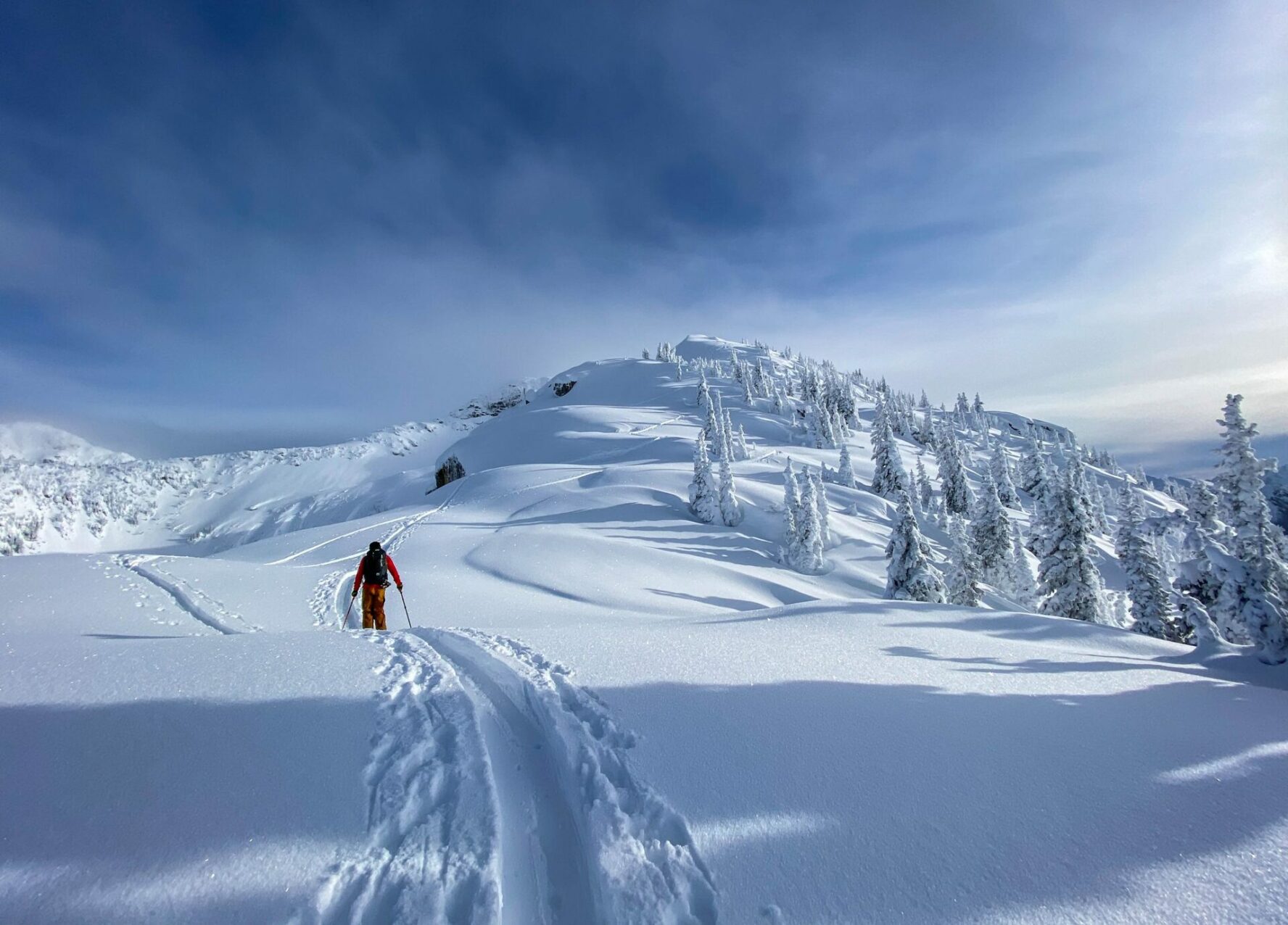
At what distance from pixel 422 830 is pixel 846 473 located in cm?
6863

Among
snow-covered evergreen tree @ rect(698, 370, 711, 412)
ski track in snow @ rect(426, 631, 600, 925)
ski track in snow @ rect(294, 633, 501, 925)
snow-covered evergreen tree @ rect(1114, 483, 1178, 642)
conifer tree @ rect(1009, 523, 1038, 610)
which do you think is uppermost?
snow-covered evergreen tree @ rect(698, 370, 711, 412)

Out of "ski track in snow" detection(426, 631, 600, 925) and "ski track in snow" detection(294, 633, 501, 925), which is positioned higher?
"ski track in snow" detection(294, 633, 501, 925)

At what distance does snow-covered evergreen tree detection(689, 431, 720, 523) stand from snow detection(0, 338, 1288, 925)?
37146 mm

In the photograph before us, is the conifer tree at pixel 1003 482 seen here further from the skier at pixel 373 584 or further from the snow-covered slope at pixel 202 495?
the snow-covered slope at pixel 202 495

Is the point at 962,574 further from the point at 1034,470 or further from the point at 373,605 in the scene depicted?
the point at 373,605

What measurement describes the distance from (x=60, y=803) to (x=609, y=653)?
5331mm

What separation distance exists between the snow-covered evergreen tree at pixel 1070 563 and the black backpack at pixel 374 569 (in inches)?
1213

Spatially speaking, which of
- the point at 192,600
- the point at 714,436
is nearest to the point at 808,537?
the point at 192,600

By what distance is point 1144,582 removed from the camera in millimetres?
22406

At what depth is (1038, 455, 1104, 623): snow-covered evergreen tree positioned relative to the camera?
2561cm

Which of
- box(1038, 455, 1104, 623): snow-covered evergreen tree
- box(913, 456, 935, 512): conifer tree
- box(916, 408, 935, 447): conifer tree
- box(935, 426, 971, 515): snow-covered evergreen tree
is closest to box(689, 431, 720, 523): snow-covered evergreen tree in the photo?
box(1038, 455, 1104, 623): snow-covered evergreen tree

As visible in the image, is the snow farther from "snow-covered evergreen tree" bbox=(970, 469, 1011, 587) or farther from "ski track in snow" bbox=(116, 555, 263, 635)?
"snow-covered evergreen tree" bbox=(970, 469, 1011, 587)

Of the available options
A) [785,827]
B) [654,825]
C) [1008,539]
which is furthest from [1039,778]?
[1008,539]

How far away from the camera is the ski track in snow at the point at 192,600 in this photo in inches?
445
